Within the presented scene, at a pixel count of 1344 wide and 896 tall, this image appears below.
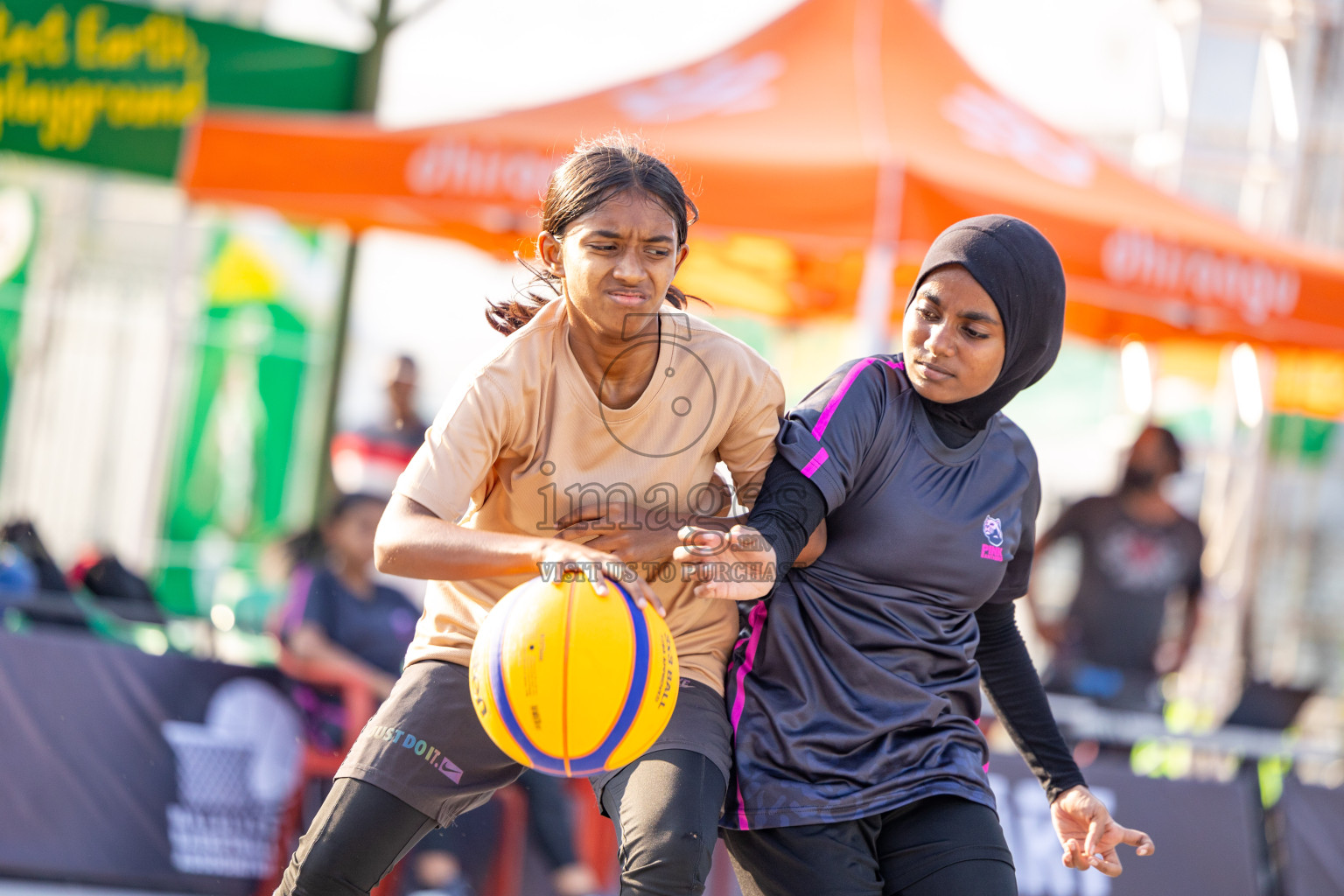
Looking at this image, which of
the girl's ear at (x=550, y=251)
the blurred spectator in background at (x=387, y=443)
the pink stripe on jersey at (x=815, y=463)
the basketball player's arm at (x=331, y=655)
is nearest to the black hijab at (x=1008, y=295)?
the pink stripe on jersey at (x=815, y=463)

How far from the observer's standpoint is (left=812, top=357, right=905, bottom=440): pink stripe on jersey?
278 cm

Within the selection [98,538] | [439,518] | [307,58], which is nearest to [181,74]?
[307,58]

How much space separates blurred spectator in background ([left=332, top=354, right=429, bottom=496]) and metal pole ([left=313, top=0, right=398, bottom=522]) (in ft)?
0.32

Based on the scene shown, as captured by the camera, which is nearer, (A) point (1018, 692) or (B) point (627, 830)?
(B) point (627, 830)

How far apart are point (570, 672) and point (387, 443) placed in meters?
5.88

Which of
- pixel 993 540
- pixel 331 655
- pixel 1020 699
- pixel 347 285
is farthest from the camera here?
pixel 347 285

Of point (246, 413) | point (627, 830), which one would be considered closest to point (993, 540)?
point (627, 830)

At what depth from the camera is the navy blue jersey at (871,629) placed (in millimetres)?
2693

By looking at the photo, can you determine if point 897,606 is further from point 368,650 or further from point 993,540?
point 368,650

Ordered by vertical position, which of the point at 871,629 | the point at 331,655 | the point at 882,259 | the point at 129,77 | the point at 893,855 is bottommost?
the point at 331,655

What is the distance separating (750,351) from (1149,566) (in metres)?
5.01

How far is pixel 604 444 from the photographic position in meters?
2.77

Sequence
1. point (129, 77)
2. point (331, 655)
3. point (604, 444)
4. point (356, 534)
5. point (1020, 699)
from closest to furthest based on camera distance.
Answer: point (604, 444) → point (1020, 699) → point (331, 655) → point (356, 534) → point (129, 77)

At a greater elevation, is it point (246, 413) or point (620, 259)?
point (620, 259)
